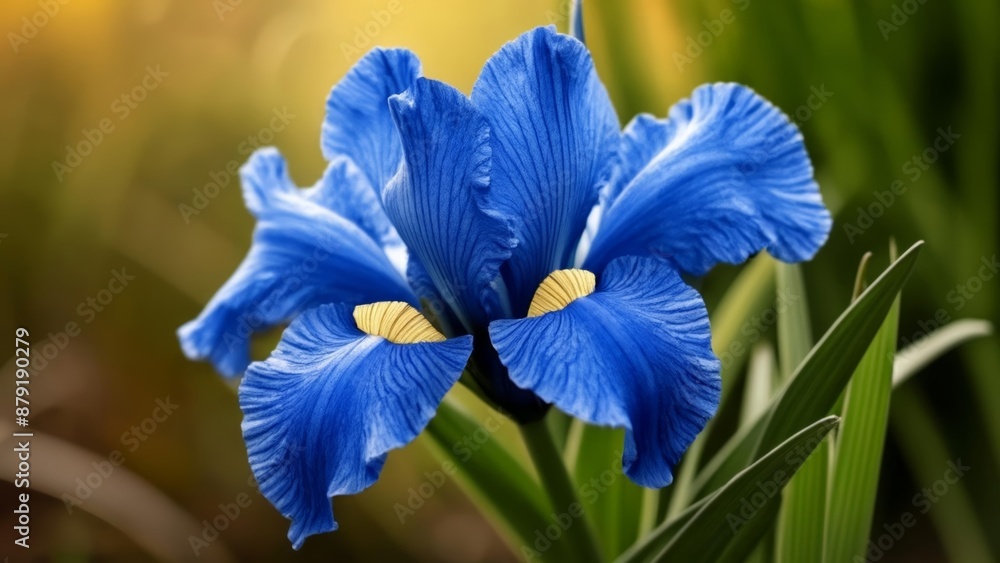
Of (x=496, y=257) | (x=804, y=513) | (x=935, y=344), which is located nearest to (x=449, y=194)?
(x=496, y=257)

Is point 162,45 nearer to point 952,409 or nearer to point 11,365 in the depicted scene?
point 11,365

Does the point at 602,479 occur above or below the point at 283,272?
below

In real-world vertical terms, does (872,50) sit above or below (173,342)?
above

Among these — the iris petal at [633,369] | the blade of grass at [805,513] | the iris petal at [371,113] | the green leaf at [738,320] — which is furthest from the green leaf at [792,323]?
the iris petal at [371,113]

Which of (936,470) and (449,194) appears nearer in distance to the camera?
(449,194)

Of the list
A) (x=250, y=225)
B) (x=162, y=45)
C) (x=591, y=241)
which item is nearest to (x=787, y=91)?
(x=591, y=241)

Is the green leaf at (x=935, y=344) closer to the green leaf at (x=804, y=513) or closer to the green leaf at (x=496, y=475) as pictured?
the green leaf at (x=804, y=513)

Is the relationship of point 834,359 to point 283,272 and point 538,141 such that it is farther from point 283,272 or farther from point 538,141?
point 283,272
